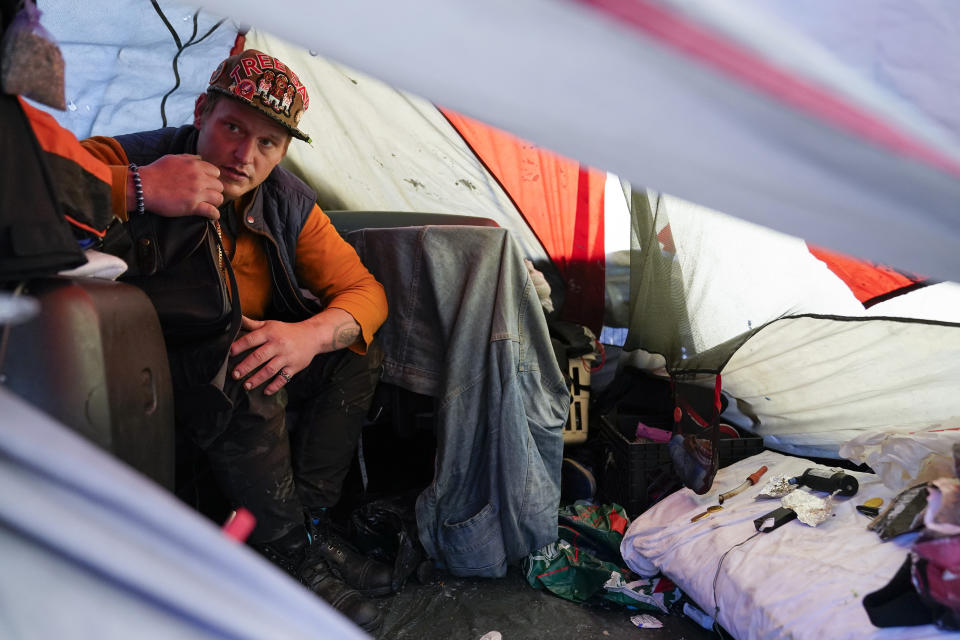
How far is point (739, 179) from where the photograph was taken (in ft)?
1.99

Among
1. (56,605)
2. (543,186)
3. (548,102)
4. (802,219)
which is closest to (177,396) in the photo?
(56,605)

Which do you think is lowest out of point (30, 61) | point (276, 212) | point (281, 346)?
point (281, 346)

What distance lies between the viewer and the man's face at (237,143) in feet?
4.74

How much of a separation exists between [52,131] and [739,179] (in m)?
0.70

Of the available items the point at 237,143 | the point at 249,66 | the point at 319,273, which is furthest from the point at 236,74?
the point at 319,273

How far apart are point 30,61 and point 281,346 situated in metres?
0.80

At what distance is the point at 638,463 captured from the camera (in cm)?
186

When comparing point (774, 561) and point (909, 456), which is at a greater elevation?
point (909, 456)

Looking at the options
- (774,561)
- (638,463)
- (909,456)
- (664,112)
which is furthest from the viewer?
(638,463)

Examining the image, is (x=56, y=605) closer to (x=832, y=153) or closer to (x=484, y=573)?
(x=832, y=153)

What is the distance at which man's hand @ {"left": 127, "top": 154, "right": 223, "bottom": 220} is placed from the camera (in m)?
1.08

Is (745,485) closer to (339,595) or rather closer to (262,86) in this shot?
(339,595)

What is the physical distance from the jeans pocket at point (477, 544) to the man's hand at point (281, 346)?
1.72 feet

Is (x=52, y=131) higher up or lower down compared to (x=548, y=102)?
lower down
